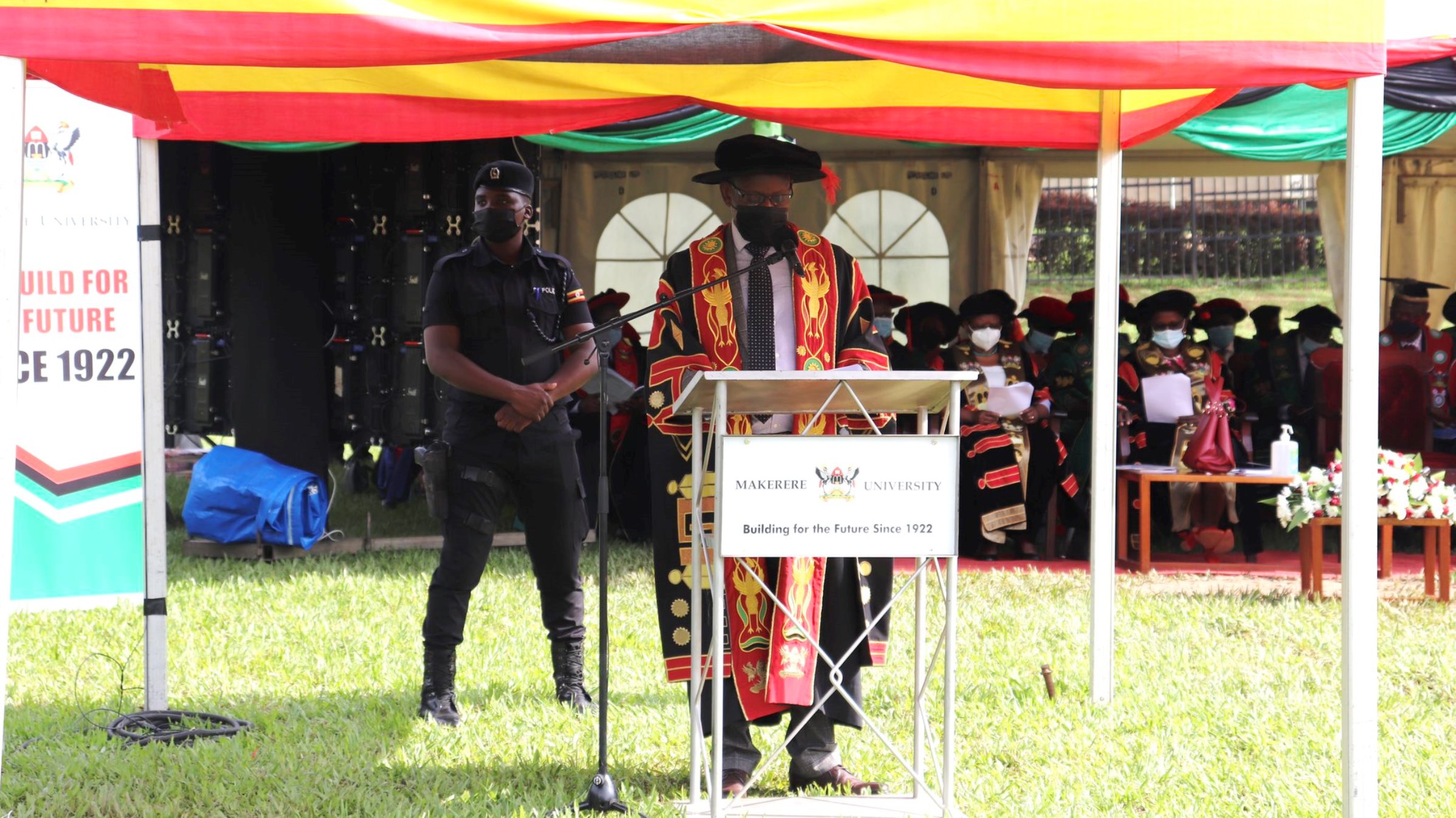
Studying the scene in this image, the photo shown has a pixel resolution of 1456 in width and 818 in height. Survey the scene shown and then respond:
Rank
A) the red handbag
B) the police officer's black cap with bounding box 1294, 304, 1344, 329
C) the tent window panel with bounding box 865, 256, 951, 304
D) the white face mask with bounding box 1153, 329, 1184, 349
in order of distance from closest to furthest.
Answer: the red handbag, the white face mask with bounding box 1153, 329, 1184, 349, the police officer's black cap with bounding box 1294, 304, 1344, 329, the tent window panel with bounding box 865, 256, 951, 304

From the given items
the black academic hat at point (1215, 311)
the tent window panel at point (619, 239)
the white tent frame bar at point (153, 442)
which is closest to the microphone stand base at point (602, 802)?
the white tent frame bar at point (153, 442)

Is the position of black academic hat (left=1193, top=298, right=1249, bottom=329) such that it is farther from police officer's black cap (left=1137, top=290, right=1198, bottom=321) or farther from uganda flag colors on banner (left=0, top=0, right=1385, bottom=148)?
uganda flag colors on banner (left=0, top=0, right=1385, bottom=148)

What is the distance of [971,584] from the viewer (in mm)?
8133

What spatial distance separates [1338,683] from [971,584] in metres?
2.50

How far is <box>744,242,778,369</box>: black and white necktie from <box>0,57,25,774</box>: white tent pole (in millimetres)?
1888

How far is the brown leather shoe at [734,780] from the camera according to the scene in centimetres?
423

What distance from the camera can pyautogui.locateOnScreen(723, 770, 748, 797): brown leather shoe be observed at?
13.9 feet

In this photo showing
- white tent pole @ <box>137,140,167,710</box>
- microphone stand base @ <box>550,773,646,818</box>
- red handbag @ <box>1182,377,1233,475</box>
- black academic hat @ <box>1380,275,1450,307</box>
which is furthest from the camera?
black academic hat @ <box>1380,275,1450,307</box>

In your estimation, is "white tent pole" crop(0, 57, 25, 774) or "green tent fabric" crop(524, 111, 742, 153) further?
"green tent fabric" crop(524, 111, 742, 153)

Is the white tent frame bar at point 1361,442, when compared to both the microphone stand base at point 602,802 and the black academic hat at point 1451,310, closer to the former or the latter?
the microphone stand base at point 602,802

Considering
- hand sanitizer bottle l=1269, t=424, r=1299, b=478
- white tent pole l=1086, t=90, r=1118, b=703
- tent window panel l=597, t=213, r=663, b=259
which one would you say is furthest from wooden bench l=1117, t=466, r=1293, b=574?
tent window panel l=597, t=213, r=663, b=259

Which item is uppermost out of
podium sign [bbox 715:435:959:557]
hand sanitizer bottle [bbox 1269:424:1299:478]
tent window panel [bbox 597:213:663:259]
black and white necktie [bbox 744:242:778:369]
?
tent window panel [bbox 597:213:663:259]

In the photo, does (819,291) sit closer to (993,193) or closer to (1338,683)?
(1338,683)

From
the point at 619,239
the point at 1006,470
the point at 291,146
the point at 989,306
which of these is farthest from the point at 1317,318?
the point at 291,146
